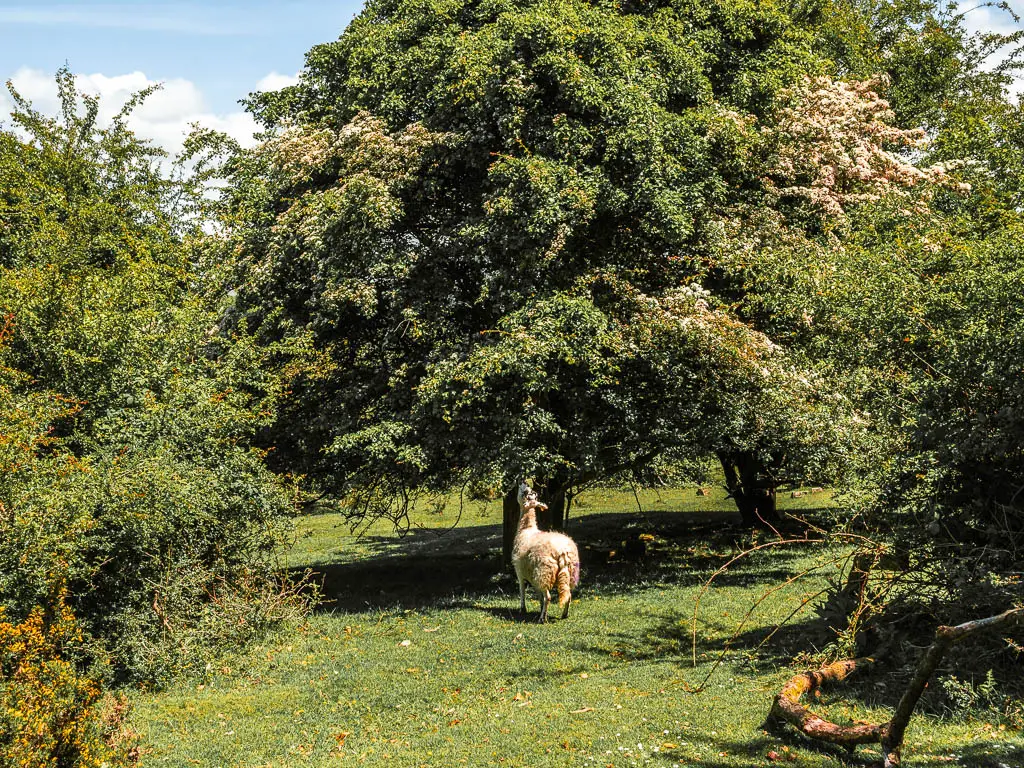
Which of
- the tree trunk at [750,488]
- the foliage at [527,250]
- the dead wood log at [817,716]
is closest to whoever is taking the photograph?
the dead wood log at [817,716]

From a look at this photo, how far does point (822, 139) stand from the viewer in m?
20.6

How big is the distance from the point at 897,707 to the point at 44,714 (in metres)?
7.20

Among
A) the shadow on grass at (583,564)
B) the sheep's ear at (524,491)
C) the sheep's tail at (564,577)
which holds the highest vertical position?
the sheep's ear at (524,491)

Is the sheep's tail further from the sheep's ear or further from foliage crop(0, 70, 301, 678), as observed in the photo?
foliage crop(0, 70, 301, 678)

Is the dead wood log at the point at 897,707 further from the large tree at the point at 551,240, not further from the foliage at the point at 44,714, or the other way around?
the large tree at the point at 551,240

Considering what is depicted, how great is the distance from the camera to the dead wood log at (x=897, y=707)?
623cm

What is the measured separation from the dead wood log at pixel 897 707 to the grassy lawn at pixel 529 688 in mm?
211

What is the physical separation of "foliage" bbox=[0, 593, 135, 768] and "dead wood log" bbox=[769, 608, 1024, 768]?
6.43m

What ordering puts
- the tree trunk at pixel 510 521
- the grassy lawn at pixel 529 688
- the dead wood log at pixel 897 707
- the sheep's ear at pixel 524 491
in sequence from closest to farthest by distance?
the dead wood log at pixel 897 707 → the grassy lawn at pixel 529 688 → the sheep's ear at pixel 524 491 → the tree trunk at pixel 510 521

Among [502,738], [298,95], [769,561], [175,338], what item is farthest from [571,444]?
[298,95]

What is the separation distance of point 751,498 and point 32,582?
20059 millimetres

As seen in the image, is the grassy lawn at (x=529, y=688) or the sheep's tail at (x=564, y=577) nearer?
the grassy lawn at (x=529, y=688)

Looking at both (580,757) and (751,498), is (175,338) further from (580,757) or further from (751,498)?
(751,498)

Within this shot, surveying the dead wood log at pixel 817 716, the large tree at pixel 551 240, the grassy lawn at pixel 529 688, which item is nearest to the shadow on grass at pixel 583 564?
the grassy lawn at pixel 529 688
